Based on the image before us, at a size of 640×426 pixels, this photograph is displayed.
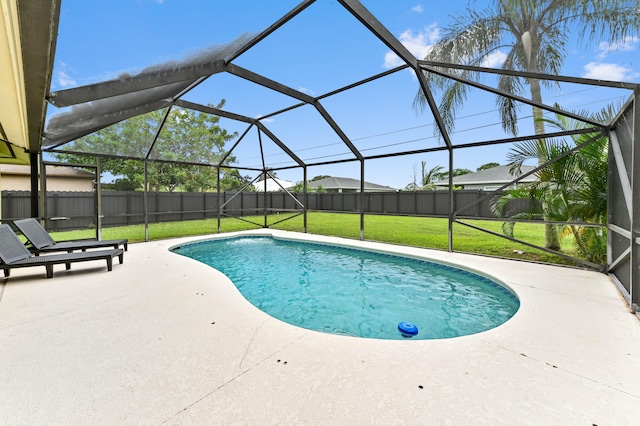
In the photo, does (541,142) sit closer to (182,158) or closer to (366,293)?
(366,293)

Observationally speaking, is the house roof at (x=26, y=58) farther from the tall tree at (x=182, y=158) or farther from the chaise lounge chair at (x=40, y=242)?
the tall tree at (x=182, y=158)

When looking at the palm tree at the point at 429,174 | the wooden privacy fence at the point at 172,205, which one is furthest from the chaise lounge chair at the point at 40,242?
the palm tree at the point at 429,174

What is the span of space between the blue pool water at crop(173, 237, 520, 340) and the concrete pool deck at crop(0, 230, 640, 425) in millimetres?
702

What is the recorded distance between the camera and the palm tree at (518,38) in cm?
653

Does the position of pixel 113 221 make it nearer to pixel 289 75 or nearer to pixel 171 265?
pixel 171 265

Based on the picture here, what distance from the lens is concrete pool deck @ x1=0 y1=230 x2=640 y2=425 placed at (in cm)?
151

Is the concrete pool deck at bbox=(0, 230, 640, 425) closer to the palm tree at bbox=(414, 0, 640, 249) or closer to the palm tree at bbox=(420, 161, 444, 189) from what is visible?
the palm tree at bbox=(414, 0, 640, 249)

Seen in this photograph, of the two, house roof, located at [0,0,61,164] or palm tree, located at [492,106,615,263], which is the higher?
house roof, located at [0,0,61,164]

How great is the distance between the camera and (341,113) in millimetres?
7176

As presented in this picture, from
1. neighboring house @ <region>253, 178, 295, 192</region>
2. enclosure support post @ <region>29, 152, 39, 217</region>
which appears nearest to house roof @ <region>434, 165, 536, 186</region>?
neighboring house @ <region>253, 178, 295, 192</region>

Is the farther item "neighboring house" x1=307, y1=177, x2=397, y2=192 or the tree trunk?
"neighboring house" x1=307, y1=177, x2=397, y2=192

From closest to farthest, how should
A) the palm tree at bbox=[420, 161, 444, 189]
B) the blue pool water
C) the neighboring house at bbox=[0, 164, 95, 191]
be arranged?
the blue pool water, the neighboring house at bbox=[0, 164, 95, 191], the palm tree at bbox=[420, 161, 444, 189]

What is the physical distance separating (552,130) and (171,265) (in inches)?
305

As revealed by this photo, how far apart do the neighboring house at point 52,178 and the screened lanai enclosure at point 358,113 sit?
9132 millimetres
